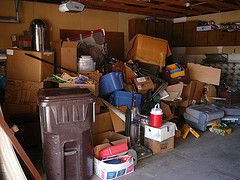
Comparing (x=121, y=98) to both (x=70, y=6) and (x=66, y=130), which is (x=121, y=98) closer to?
(x=66, y=130)

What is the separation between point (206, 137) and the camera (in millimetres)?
3873

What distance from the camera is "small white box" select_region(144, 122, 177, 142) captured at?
3.08m

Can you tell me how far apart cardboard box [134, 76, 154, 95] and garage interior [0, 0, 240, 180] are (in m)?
0.02

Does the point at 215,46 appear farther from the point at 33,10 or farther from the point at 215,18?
the point at 33,10

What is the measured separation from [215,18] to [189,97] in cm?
300

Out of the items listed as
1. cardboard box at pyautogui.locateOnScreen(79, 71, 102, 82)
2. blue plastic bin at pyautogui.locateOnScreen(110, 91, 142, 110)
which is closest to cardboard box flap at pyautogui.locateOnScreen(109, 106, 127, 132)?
blue plastic bin at pyautogui.locateOnScreen(110, 91, 142, 110)

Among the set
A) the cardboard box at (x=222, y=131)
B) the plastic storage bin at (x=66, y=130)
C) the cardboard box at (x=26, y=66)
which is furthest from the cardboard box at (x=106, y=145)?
the cardboard box at (x=222, y=131)

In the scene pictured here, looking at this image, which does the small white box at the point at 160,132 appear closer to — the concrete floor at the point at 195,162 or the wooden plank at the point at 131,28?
the concrete floor at the point at 195,162

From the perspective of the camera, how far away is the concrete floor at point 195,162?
265 centimetres

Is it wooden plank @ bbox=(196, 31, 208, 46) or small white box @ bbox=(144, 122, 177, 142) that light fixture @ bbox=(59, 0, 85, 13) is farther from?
wooden plank @ bbox=(196, 31, 208, 46)

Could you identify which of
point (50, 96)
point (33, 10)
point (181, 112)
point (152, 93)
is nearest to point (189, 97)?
point (181, 112)

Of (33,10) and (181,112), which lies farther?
(33,10)

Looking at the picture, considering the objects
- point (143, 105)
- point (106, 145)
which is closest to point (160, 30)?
point (143, 105)

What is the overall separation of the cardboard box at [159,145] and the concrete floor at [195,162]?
6cm
